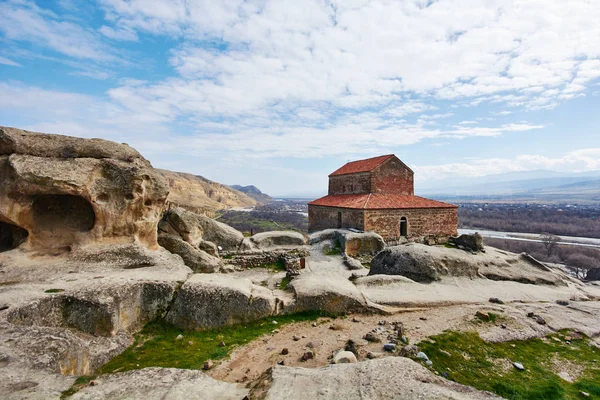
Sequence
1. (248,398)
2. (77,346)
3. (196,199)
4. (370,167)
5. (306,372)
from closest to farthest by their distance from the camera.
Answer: (248,398) → (306,372) → (77,346) → (370,167) → (196,199)

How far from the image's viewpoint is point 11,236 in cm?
1076

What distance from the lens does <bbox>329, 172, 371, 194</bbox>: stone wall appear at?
27.6 m

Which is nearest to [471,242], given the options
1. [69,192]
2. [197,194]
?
[69,192]

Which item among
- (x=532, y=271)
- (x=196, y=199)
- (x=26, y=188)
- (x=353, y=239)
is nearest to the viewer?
(x=26, y=188)

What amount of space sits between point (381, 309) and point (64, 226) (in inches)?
435

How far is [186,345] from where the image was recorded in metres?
7.47

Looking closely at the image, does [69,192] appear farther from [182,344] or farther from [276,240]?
[276,240]

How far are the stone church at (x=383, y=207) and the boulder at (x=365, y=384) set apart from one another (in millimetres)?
17659

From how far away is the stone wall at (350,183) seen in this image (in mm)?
27625

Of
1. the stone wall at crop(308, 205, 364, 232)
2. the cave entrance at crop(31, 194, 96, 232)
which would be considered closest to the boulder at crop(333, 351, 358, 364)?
the cave entrance at crop(31, 194, 96, 232)

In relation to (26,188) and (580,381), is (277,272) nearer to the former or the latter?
(26,188)

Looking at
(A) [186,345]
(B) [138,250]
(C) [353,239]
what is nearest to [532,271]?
(C) [353,239]

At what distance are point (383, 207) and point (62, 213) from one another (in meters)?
19.2

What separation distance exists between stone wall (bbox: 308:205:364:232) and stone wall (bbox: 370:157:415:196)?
4.07 m
